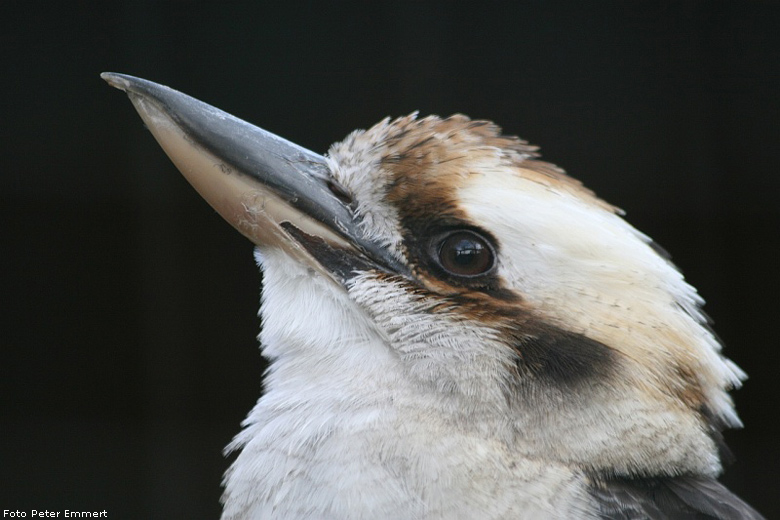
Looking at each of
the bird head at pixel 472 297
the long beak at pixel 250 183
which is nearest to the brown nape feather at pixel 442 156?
the bird head at pixel 472 297

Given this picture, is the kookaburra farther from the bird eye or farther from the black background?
the black background

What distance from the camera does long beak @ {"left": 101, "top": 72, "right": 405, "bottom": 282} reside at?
151 cm

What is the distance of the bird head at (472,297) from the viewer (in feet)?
4.63

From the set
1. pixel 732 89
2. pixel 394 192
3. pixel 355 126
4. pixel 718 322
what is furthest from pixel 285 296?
pixel 718 322

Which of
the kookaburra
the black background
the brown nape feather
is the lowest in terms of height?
the kookaburra

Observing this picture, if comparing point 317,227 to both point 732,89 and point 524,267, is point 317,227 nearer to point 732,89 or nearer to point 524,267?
point 524,267

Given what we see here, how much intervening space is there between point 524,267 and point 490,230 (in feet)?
0.29

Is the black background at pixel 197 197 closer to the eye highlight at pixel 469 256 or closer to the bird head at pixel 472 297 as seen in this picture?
the bird head at pixel 472 297

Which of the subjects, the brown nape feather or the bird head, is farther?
the brown nape feather

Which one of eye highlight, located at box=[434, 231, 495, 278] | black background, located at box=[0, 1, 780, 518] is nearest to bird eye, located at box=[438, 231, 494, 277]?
eye highlight, located at box=[434, 231, 495, 278]

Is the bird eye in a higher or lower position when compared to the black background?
lower

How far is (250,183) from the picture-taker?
1539 millimetres

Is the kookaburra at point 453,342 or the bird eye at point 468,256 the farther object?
the bird eye at point 468,256

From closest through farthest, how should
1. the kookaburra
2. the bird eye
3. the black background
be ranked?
the kookaburra
the bird eye
the black background
